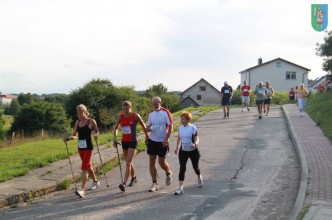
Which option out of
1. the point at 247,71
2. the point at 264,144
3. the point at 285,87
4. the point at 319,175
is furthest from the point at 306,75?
the point at 319,175

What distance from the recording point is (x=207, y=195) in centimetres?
808

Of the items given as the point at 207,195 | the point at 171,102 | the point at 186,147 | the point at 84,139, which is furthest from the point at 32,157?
the point at 171,102

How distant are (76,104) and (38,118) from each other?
14.6 ft

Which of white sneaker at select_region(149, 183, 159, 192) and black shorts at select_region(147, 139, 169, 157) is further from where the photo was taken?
black shorts at select_region(147, 139, 169, 157)

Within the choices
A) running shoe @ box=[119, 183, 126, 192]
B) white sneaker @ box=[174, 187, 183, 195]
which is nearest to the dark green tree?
running shoe @ box=[119, 183, 126, 192]

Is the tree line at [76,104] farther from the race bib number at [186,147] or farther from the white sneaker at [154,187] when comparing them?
the race bib number at [186,147]

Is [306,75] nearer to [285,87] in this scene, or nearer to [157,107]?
[285,87]

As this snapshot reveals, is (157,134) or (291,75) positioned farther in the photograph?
(291,75)

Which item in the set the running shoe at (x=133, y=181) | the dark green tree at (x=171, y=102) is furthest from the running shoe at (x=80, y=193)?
the dark green tree at (x=171, y=102)

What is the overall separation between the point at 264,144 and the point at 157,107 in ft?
21.0

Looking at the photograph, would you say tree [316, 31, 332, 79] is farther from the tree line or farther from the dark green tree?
the dark green tree

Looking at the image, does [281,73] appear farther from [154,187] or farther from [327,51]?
[154,187]

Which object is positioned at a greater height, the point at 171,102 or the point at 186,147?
the point at 171,102

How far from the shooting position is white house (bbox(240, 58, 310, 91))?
76.2m
